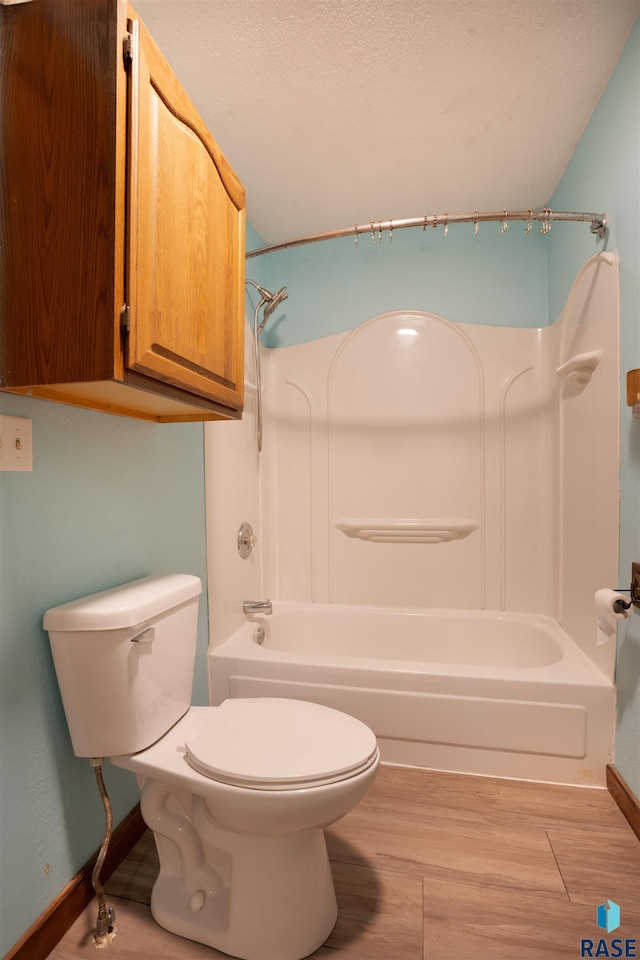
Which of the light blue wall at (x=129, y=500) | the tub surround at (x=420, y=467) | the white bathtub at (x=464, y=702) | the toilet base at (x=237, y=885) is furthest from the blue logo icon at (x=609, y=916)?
the tub surround at (x=420, y=467)

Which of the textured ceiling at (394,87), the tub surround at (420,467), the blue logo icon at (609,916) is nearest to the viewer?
the blue logo icon at (609,916)

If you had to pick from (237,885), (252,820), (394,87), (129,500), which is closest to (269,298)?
(394,87)

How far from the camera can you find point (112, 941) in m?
1.11

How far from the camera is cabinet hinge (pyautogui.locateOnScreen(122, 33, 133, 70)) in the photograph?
2.93 feet

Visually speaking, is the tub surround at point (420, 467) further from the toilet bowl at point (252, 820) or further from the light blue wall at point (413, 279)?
the toilet bowl at point (252, 820)

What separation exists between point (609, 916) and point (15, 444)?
175 centimetres

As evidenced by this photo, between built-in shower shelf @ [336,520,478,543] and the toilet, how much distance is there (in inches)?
51.1

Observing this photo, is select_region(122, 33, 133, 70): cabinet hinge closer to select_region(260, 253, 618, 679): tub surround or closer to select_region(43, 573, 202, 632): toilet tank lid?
select_region(43, 573, 202, 632): toilet tank lid

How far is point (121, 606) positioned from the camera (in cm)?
110

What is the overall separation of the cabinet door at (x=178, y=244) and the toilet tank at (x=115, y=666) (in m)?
0.55

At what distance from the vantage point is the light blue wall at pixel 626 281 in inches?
55.8

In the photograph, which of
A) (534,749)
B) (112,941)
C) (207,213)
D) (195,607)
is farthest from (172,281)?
(534,749)

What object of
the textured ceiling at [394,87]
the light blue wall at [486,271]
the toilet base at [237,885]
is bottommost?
the toilet base at [237,885]

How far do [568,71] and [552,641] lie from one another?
208 cm
